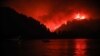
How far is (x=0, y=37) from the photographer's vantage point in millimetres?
196375

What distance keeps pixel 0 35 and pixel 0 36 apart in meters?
2.10

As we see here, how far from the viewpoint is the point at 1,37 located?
19938 centimetres

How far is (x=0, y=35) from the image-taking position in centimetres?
19900

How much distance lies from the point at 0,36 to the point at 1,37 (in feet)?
8.14

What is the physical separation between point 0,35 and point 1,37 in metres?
1.39

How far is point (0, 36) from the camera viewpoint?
197000 mm

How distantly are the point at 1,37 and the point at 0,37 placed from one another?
3.01 meters

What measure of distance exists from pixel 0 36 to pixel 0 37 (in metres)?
0.86

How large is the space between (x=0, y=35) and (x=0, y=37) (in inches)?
114
